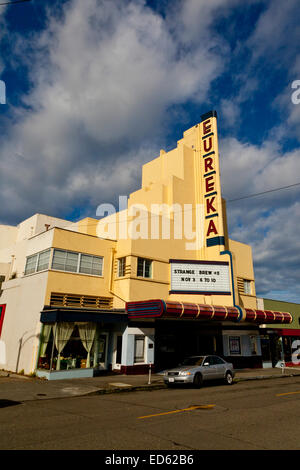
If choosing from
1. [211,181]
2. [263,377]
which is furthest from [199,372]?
[211,181]

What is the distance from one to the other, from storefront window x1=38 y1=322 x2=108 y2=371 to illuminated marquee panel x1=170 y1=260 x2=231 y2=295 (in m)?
7.29

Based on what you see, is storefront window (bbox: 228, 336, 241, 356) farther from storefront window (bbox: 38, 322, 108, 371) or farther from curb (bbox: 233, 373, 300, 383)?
storefront window (bbox: 38, 322, 108, 371)

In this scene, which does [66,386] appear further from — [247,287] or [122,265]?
[247,287]

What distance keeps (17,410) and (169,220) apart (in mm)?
18776

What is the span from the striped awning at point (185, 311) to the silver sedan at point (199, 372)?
3.52m

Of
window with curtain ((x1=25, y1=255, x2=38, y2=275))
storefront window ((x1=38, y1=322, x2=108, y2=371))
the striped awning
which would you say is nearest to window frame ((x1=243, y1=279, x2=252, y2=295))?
the striped awning

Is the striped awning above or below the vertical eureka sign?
below

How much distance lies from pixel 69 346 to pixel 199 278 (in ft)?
36.2

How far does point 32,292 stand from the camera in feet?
73.9

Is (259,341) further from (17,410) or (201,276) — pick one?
(17,410)

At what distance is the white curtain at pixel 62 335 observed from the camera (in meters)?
19.2

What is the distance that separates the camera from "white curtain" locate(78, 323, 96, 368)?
67.1 feet

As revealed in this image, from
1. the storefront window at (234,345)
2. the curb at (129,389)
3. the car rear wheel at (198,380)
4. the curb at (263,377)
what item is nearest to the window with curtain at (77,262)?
the curb at (129,389)

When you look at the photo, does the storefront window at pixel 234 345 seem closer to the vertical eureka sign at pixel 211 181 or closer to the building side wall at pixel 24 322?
the vertical eureka sign at pixel 211 181
